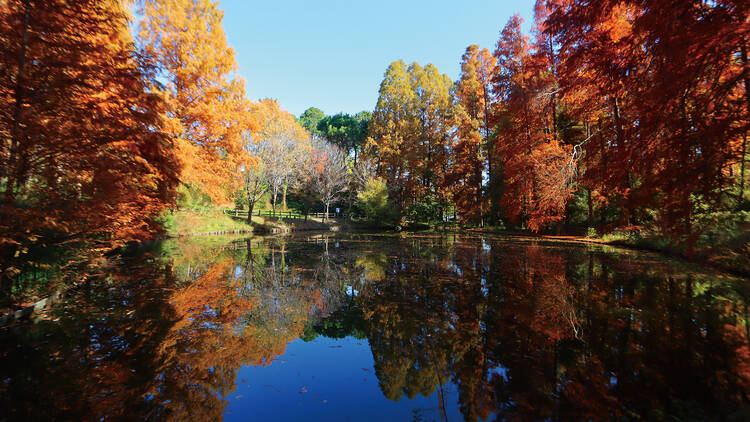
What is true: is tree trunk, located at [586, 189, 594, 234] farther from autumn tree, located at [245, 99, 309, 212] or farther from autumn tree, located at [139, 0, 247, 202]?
autumn tree, located at [245, 99, 309, 212]

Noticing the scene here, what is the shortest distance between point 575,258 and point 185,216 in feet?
75.7

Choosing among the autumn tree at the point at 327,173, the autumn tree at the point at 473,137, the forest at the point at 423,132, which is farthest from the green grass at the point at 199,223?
the autumn tree at the point at 473,137

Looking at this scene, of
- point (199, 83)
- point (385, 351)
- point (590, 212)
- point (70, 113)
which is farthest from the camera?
point (590, 212)

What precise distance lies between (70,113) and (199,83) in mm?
11152

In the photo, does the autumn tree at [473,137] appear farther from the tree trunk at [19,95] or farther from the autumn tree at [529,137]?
the tree trunk at [19,95]

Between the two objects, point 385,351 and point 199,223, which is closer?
point 385,351

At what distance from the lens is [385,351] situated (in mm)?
4059

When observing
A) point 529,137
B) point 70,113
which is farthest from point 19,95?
point 529,137

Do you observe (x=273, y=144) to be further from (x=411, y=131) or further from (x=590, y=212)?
(x=590, y=212)

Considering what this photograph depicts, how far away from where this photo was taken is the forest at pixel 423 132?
14.8 ft

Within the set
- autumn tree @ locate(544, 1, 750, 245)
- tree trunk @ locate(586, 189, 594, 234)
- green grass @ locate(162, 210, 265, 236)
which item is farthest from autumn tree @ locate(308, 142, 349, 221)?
autumn tree @ locate(544, 1, 750, 245)

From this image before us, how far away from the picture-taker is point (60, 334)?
4293 mm

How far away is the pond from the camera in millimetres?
2781

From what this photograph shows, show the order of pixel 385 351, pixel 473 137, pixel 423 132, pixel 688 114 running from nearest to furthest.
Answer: pixel 385 351, pixel 688 114, pixel 473 137, pixel 423 132
